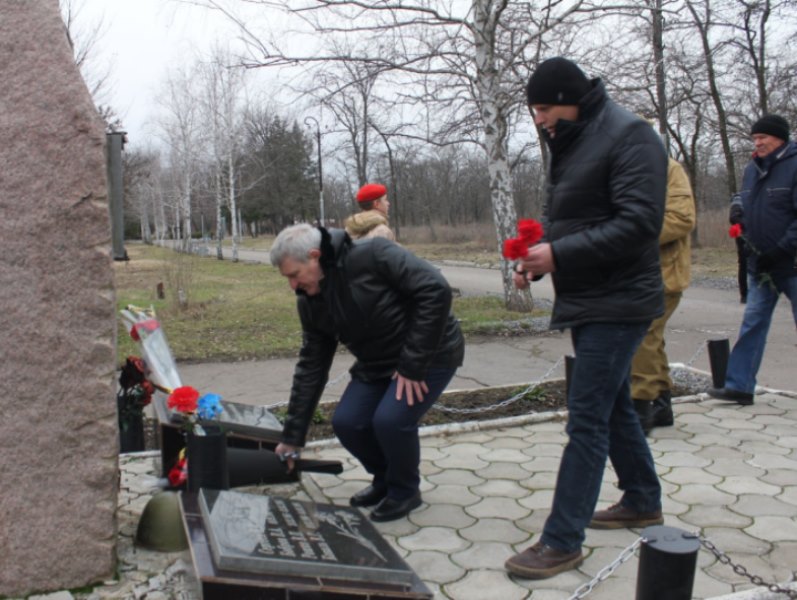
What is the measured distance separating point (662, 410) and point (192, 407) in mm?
2949

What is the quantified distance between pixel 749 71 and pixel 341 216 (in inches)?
1579

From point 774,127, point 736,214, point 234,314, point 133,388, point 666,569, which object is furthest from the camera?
point 234,314

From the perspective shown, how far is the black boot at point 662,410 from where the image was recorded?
488cm

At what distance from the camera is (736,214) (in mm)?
5574

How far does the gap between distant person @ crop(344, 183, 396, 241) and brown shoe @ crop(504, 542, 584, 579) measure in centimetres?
297

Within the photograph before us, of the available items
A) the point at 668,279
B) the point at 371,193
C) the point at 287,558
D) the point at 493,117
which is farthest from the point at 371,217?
the point at 493,117

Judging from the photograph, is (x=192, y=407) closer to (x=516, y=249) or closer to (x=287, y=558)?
(x=287, y=558)

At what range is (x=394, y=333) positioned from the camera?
353 cm

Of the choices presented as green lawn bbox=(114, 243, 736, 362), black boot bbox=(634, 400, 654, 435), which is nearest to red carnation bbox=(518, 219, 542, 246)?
black boot bbox=(634, 400, 654, 435)

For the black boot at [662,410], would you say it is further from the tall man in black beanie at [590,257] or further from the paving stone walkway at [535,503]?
the tall man in black beanie at [590,257]

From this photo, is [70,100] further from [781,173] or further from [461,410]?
[781,173]

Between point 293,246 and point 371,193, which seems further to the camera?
point 371,193

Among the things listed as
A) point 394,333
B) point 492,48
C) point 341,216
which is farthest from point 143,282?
point 341,216

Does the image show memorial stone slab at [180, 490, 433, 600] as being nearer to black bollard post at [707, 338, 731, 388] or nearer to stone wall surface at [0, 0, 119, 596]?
stone wall surface at [0, 0, 119, 596]
